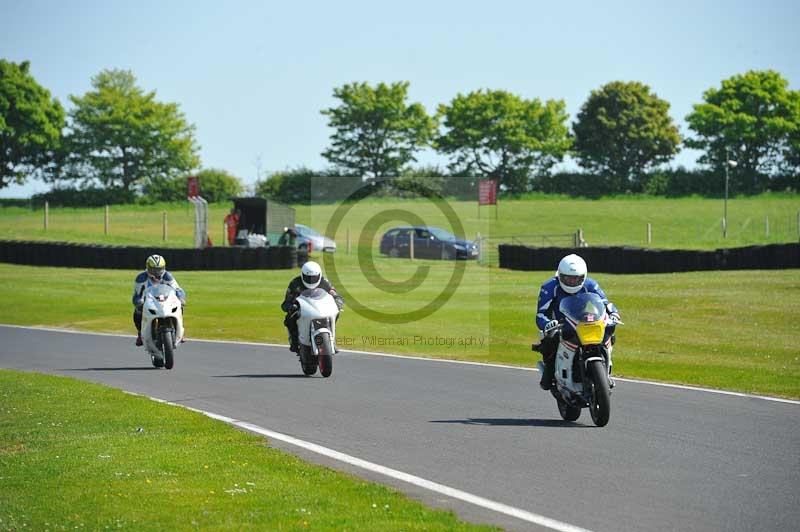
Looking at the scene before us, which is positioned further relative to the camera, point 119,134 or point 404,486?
point 119,134

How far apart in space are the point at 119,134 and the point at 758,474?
92590 millimetres

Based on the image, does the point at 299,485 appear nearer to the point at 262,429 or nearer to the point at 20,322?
the point at 262,429

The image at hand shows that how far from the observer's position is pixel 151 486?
8.04m

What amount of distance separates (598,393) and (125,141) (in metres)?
90.2

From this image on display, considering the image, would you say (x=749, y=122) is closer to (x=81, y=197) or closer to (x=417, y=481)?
(x=81, y=197)

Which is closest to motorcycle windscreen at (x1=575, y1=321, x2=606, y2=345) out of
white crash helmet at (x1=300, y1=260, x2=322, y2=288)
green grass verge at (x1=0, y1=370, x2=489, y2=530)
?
green grass verge at (x1=0, y1=370, x2=489, y2=530)

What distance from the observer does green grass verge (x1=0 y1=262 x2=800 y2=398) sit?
18766mm

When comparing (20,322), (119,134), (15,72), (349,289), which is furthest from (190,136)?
(20,322)

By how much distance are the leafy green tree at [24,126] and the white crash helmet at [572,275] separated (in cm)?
8344

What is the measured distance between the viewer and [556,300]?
11375mm

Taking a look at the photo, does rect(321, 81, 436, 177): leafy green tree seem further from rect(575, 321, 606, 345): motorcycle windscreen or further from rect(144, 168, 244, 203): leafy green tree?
rect(575, 321, 606, 345): motorcycle windscreen

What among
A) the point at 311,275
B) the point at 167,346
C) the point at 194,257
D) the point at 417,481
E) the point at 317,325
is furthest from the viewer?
the point at 194,257

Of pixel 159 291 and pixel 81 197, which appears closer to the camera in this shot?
pixel 159 291

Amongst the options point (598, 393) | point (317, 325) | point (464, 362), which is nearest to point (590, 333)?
point (598, 393)
